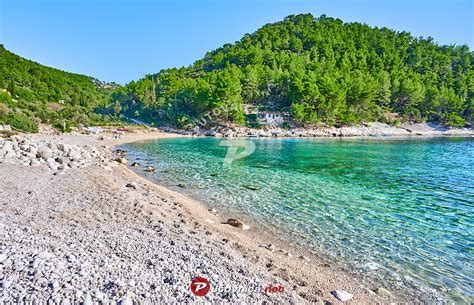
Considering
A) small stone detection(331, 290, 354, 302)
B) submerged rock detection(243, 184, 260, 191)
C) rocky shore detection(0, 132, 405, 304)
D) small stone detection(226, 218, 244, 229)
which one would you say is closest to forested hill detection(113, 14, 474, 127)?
submerged rock detection(243, 184, 260, 191)

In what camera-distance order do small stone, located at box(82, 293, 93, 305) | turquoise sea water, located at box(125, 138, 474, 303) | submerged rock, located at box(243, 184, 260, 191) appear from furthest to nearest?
submerged rock, located at box(243, 184, 260, 191), turquoise sea water, located at box(125, 138, 474, 303), small stone, located at box(82, 293, 93, 305)

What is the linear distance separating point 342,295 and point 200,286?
106 inches

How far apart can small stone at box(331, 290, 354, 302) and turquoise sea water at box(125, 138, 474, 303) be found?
3.84ft

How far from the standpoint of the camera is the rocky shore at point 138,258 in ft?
13.7

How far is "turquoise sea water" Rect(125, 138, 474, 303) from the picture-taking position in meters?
6.50

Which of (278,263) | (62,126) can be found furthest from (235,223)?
(62,126)

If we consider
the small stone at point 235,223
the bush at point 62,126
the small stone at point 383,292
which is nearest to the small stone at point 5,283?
the small stone at point 235,223

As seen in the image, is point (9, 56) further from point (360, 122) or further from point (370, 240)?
point (370, 240)

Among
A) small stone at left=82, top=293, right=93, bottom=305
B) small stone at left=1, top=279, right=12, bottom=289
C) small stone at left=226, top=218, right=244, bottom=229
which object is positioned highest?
small stone at left=1, top=279, right=12, bottom=289

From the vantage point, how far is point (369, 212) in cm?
1055

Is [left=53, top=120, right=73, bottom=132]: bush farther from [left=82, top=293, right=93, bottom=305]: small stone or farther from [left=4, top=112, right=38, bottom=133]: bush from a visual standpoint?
[left=82, top=293, right=93, bottom=305]: small stone

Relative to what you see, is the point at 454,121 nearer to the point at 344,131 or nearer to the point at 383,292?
the point at 344,131

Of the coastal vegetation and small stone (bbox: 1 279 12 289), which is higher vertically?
the coastal vegetation

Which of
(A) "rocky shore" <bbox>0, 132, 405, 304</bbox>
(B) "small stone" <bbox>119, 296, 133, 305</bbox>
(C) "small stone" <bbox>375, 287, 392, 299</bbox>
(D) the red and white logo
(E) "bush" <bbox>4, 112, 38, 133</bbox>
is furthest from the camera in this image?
(E) "bush" <bbox>4, 112, 38, 133</bbox>
